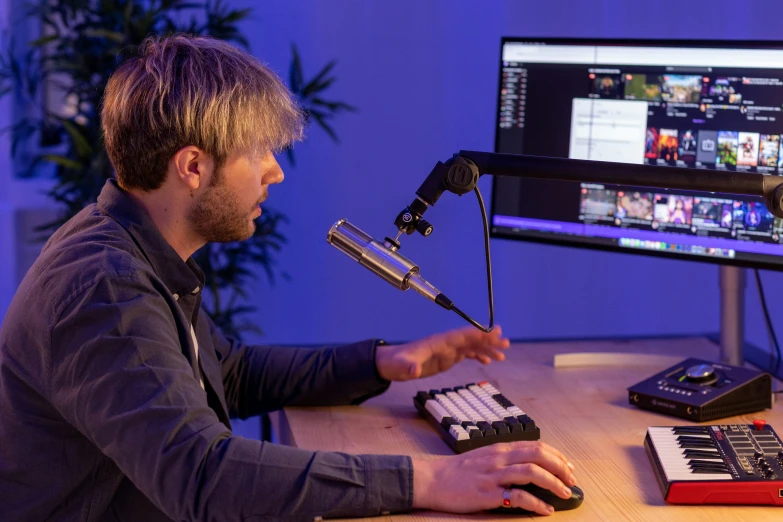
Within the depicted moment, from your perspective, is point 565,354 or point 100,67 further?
point 100,67

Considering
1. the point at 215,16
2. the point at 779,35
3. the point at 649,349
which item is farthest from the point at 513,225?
the point at 779,35

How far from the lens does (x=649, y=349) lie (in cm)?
189

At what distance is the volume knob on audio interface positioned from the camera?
1523 millimetres

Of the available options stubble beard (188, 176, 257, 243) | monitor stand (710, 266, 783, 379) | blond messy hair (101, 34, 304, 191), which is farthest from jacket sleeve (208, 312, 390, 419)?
monitor stand (710, 266, 783, 379)

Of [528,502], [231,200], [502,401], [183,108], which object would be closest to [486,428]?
[502,401]

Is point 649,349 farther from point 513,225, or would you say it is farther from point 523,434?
point 523,434

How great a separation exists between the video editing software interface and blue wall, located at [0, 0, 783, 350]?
1370mm

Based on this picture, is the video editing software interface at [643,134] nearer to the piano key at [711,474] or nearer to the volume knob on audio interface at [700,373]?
the volume knob on audio interface at [700,373]

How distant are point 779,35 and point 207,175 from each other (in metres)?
2.41

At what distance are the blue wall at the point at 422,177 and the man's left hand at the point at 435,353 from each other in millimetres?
1593

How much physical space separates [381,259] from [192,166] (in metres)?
0.31

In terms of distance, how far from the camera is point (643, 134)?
1.71 metres

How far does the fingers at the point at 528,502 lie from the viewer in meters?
1.10

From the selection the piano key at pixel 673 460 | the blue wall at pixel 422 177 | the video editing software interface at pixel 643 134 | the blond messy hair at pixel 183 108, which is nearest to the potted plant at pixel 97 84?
the blue wall at pixel 422 177
